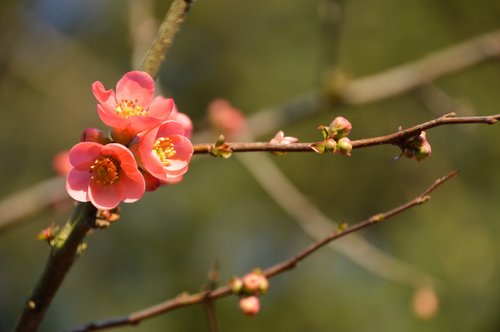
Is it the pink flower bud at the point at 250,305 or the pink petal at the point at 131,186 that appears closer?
the pink petal at the point at 131,186

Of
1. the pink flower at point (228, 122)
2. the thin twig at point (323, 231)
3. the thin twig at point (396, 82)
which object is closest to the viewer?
the thin twig at point (323, 231)

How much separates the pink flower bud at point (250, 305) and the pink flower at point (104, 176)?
0.33m

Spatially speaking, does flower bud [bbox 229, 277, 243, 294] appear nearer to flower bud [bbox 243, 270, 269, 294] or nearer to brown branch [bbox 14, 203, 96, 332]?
flower bud [bbox 243, 270, 269, 294]

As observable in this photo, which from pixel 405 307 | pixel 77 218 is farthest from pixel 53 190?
pixel 405 307

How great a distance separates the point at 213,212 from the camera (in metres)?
6.38

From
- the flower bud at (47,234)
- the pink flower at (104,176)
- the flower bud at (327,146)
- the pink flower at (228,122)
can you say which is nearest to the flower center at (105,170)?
the pink flower at (104,176)

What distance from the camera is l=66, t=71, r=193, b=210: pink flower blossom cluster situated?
93cm

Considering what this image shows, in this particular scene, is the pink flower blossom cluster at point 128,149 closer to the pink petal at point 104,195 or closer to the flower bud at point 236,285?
the pink petal at point 104,195

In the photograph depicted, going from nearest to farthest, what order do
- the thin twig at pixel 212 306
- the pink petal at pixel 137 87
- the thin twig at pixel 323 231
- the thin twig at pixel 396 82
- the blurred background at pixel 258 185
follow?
the pink petal at pixel 137 87 → the thin twig at pixel 212 306 → the thin twig at pixel 323 231 → the thin twig at pixel 396 82 → the blurred background at pixel 258 185

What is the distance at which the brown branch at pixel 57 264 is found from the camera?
0.97 m

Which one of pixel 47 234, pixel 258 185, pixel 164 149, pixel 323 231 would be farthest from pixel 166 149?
pixel 258 185

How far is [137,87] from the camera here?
0.99m

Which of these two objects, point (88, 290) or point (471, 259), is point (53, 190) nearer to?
point (471, 259)

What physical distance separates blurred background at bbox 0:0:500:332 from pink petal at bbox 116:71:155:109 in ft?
7.14
